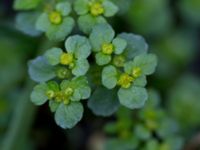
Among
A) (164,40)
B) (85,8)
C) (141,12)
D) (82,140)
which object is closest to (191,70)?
(164,40)

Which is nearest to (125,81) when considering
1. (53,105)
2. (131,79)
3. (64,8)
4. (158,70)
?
(131,79)

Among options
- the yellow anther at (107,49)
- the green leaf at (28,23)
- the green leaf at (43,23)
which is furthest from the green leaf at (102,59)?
the green leaf at (28,23)

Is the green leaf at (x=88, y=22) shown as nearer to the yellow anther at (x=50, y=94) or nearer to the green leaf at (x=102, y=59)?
the green leaf at (x=102, y=59)

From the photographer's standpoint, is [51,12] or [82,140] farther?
[82,140]

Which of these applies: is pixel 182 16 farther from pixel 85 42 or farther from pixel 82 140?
pixel 85 42

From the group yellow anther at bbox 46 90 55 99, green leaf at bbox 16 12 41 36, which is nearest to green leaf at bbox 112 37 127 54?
yellow anther at bbox 46 90 55 99
